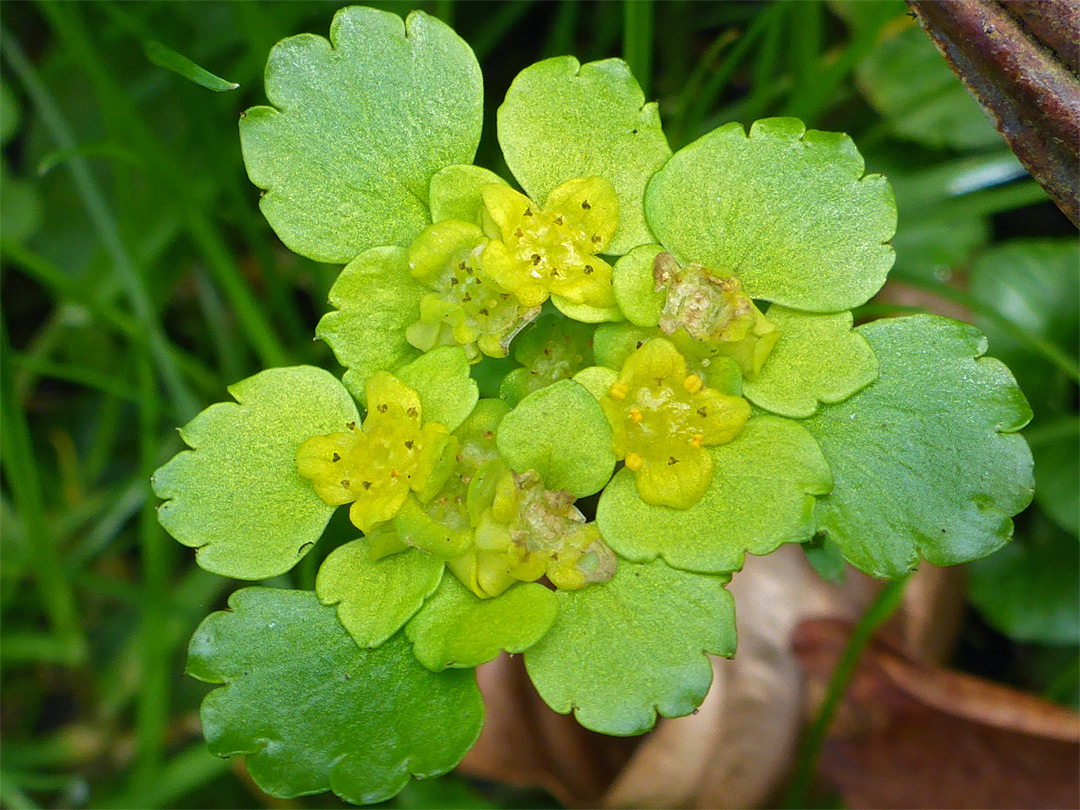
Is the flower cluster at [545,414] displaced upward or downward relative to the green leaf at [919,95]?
upward

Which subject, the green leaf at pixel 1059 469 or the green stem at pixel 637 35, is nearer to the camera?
the green stem at pixel 637 35

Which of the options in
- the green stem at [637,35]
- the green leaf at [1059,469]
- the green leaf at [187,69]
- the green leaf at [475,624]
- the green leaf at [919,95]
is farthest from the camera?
the green leaf at [919,95]

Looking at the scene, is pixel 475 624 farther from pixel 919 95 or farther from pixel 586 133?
pixel 919 95

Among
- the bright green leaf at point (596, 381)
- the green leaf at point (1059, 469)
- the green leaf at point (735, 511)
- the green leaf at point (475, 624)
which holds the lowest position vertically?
the green leaf at point (1059, 469)

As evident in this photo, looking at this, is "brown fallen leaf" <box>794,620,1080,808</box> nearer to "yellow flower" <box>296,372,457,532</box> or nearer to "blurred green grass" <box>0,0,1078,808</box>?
"blurred green grass" <box>0,0,1078,808</box>

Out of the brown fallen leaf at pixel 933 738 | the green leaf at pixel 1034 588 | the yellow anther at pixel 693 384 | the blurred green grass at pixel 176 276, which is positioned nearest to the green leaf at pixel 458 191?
the yellow anther at pixel 693 384

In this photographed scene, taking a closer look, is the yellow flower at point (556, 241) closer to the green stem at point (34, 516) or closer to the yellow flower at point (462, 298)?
the yellow flower at point (462, 298)
